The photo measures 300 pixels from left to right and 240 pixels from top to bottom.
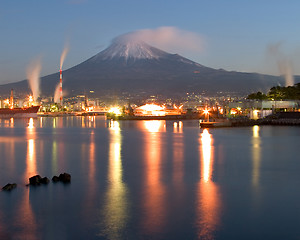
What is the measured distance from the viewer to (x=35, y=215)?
8.16m

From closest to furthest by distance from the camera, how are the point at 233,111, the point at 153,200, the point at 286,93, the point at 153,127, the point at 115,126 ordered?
the point at 153,200, the point at 153,127, the point at 115,126, the point at 233,111, the point at 286,93

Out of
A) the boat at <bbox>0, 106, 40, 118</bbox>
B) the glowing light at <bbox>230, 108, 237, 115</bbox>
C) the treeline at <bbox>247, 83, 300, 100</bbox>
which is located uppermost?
the treeline at <bbox>247, 83, 300, 100</bbox>

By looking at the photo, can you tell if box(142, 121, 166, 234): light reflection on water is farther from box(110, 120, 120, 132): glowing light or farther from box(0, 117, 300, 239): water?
box(110, 120, 120, 132): glowing light

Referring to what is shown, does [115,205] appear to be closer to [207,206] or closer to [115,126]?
[207,206]

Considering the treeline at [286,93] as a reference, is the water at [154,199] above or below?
below

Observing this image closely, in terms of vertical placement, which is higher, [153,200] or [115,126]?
[115,126]

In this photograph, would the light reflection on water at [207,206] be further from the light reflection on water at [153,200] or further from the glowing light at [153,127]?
the glowing light at [153,127]

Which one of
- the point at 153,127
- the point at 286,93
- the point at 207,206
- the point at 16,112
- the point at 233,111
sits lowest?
the point at 207,206

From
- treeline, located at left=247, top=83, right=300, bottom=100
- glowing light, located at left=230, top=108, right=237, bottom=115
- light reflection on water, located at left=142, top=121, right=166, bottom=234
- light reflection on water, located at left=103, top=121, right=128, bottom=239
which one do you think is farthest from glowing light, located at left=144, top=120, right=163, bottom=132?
light reflection on water, located at left=103, top=121, right=128, bottom=239

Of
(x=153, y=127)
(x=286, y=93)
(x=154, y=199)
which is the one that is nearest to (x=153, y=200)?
(x=154, y=199)

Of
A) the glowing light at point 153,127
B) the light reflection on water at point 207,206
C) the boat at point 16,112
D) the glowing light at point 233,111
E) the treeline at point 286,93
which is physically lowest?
the light reflection on water at point 207,206

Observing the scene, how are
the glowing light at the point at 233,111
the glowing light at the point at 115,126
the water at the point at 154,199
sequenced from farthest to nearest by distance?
the glowing light at the point at 233,111, the glowing light at the point at 115,126, the water at the point at 154,199

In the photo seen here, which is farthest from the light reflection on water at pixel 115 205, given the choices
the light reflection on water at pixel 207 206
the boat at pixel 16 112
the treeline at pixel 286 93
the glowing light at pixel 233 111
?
the boat at pixel 16 112

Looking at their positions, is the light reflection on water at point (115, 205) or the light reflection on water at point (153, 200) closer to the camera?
the light reflection on water at point (115, 205)
